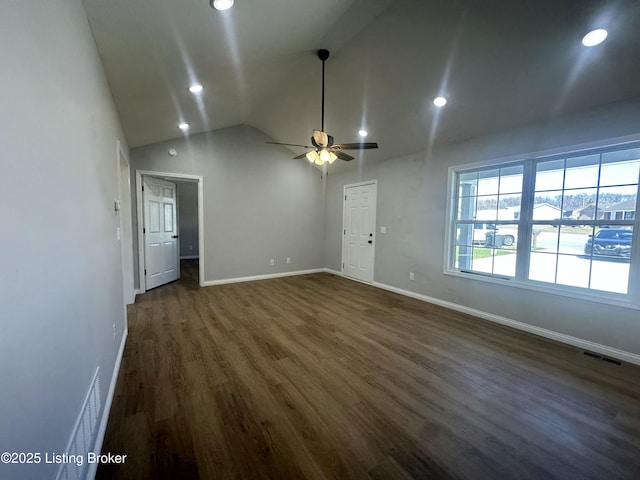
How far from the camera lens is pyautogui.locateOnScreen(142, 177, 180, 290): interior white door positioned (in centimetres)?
466

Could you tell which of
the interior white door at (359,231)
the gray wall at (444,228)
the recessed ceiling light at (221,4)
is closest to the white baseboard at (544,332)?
the gray wall at (444,228)

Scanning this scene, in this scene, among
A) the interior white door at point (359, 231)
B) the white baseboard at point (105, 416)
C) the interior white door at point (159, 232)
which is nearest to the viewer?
the white baseboard at point (105, 416)

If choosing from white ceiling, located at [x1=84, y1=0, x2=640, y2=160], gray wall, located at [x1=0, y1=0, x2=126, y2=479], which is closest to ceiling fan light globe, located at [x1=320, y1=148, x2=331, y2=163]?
white ceiling, located at [x1=84, y1=0, x2=640, y2=160]

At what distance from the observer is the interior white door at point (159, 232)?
15.3 feet

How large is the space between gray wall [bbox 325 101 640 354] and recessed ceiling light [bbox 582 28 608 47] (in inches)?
32.5

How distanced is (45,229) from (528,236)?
426 centimetres

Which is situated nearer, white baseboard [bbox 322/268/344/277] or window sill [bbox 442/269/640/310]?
window sill [bbox 442/269/640/310]

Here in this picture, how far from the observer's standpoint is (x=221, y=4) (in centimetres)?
180

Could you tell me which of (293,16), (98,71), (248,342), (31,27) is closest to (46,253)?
(31,27)

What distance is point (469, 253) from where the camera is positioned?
3979mm

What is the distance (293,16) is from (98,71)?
1.58m

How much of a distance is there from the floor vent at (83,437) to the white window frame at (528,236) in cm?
410

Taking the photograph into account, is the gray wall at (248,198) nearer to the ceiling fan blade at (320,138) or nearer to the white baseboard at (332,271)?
the white baseboard at (332,271)

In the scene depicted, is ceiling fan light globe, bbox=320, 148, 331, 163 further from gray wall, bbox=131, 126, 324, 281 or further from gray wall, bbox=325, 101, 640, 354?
gray wall, bbox=131, 126, 324, 281
